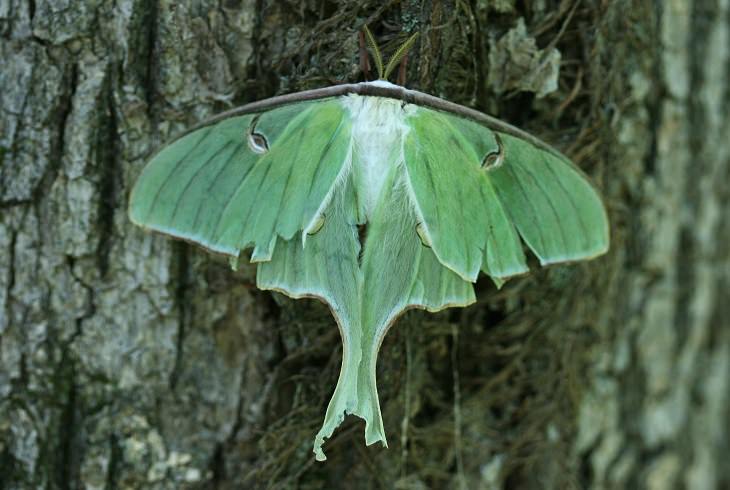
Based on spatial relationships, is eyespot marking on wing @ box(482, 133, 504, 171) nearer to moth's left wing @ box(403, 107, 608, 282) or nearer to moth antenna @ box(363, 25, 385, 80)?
moth's left wing @ box(403, 107, 608, 282)

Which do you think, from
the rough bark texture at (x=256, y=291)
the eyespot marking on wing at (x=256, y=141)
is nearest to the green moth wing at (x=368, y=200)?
the eyespot marking on wing at (x=256, y=141)

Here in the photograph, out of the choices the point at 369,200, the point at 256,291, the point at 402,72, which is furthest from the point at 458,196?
the point at 256,291

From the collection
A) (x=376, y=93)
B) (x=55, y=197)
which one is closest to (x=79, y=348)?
(x=55, y=197)

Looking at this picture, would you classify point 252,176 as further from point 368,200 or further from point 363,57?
point 363,57

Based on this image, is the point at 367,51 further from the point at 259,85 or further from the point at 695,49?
the point at 695,49

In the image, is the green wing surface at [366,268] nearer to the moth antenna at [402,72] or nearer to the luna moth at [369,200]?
the luna moth at [369,200]

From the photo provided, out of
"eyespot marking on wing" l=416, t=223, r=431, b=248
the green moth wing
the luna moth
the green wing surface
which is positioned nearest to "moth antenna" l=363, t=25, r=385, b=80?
the luna moth
